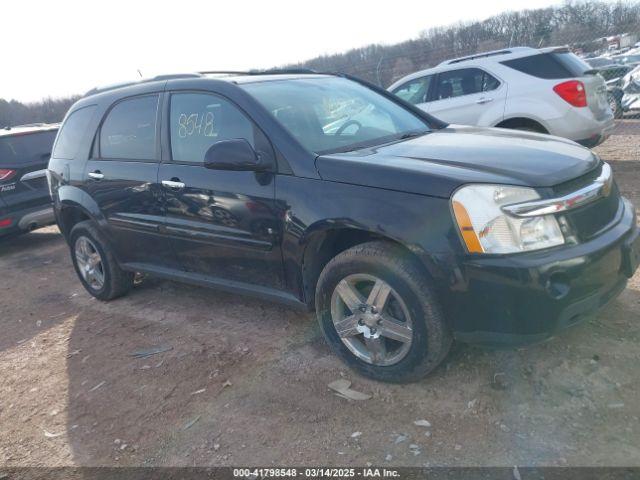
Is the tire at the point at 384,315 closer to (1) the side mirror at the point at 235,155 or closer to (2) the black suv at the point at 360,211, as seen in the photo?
(2) the black suv at the point at 360,211

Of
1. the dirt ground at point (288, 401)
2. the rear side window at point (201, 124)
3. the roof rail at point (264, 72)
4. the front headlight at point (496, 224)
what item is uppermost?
the roof rail at point (264, 72)

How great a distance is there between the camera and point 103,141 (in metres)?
4.75

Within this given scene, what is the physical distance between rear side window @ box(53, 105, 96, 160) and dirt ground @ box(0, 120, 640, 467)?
1725 millimetres

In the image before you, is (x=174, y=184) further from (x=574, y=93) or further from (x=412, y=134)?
(x=574, y=93)

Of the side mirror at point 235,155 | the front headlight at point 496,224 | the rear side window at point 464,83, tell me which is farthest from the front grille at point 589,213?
the rear side window at point 464,83

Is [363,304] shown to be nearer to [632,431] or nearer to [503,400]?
[503,400]

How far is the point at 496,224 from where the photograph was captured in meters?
2.65

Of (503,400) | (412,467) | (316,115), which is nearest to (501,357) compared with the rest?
(503,400)

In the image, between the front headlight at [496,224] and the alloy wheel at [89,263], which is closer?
the front headlight at [496,224]

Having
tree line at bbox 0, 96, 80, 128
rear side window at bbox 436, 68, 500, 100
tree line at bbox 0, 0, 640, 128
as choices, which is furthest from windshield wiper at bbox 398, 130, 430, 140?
tree line at bbox 0, 96, 80, 128

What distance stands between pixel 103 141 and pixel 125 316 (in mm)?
1527

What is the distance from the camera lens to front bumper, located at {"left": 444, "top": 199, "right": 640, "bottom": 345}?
2578 mm

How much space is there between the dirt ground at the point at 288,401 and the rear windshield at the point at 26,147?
3.91 meters

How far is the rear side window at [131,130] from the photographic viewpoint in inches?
168
